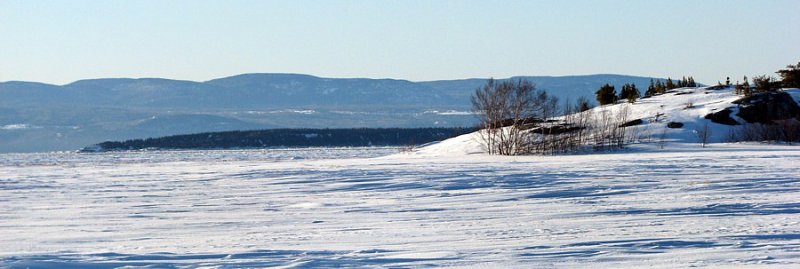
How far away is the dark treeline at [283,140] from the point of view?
9856 centimetres

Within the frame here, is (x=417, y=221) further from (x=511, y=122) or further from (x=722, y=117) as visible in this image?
(x=722, y=117)

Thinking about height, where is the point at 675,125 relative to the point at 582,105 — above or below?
below

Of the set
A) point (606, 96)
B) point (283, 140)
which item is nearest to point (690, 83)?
point (606, 96)

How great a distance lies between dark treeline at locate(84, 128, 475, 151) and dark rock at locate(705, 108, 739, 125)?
3774 centimetres

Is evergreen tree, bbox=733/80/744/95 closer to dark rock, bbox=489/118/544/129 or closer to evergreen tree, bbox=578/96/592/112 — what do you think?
evergreen tree, bbox=578/96/592/112

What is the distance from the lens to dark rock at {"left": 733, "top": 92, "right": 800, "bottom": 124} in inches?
2196

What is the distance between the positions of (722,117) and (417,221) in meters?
43.9

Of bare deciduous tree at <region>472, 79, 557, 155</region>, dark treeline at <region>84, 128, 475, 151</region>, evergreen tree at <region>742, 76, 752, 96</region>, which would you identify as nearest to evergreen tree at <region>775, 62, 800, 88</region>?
evergreen tree at <region>742, 76, 752, 96</region>

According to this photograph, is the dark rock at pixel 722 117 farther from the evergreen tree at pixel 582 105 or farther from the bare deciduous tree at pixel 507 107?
the bare deciduous tree at pixel 507 107

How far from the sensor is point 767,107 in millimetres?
56438

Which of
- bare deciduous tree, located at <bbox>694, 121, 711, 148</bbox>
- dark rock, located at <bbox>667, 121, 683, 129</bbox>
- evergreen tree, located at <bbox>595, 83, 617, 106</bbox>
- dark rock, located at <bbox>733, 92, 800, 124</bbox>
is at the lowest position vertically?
bare deciduous tree, located at <bbox>694, 121, 711, 148</bbox>

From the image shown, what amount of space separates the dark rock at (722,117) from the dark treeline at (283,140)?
37743 millimetres

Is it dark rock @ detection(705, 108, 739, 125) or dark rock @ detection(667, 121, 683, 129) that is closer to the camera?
dark rock @ detection(667, 121, 683, 129)

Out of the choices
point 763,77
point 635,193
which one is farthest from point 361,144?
point 635,193
